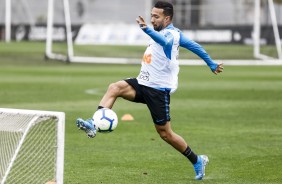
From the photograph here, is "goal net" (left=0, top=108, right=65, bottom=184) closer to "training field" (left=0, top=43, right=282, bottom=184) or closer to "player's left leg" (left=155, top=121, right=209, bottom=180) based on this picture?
"training field" (left=0, top=43, right=282, bottom=184)

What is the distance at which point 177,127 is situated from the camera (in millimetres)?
17016

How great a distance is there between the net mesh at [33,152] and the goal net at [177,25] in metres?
30.6

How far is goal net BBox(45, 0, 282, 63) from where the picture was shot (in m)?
43.4

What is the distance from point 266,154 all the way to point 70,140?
11.4ft

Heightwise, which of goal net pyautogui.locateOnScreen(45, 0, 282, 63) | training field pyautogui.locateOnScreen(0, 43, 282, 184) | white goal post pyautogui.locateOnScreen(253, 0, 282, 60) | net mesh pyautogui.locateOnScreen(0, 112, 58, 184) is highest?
net mesh pyautogui.locateOnScreen(0, 112, 58, 184)

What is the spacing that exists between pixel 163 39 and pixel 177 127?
6.58 meters

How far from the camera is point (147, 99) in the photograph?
1112cm

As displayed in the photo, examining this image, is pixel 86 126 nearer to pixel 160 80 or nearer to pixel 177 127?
pixel 160 80

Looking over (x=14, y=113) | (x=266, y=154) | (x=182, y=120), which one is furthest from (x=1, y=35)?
(x=14, y=113)

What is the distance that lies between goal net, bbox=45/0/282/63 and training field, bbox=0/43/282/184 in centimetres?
701

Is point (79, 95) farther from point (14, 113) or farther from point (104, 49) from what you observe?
point (104, 49)

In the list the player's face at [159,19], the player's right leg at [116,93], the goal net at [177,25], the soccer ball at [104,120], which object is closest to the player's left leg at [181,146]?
the player's right leg at [116,93]

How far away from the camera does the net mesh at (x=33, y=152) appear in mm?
8977

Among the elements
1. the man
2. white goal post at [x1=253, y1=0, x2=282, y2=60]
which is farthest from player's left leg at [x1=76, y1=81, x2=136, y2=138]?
white goal post at [x1=253, y1=0, x2=282, y2=60]
